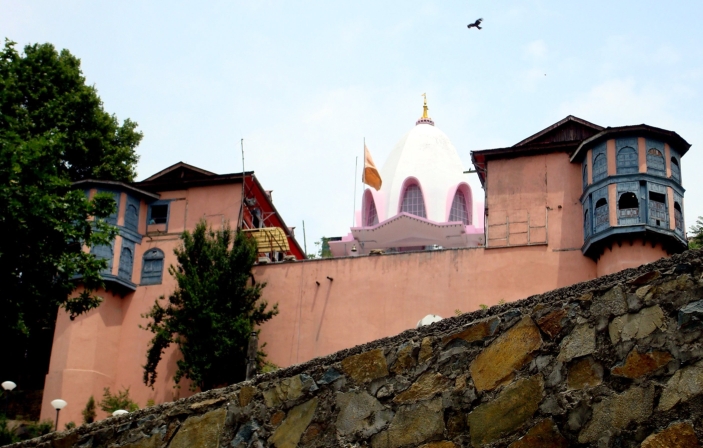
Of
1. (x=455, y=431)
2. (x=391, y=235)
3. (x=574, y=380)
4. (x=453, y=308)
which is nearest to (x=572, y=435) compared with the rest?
(x=574, y=380)

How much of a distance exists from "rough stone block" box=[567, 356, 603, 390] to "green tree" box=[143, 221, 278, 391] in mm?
19079

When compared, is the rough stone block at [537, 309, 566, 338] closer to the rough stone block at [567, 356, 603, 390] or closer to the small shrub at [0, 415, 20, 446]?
the rough stone block at [567, 356, 603, 390]

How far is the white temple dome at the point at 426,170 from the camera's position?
35469 mm

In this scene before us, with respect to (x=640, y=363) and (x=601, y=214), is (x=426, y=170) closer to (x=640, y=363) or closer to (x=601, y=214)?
(x=601, y=214)

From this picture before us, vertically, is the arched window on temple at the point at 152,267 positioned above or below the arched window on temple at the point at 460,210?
below

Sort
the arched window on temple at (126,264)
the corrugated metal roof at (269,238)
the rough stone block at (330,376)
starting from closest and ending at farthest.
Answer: the rough stone block at (330,376) < the arched window on temple at (126,264) < the corrugated metal roof at (269,238)

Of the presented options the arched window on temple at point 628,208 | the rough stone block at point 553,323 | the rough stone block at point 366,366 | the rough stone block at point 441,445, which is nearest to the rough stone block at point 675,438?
the rough stone block at point 553,323

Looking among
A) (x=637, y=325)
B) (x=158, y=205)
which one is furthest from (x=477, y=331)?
(x=158, y=205)

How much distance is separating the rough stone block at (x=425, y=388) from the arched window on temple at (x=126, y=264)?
2313 cm

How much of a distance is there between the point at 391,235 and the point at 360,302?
668 centimetres

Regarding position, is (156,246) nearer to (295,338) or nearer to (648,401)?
(295,338)

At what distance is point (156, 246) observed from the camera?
29500 millimetres

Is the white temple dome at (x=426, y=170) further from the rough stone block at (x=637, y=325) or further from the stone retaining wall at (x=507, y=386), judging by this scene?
the rough stone block at (x=637, y=325)

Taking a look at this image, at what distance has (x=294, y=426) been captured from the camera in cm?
662
